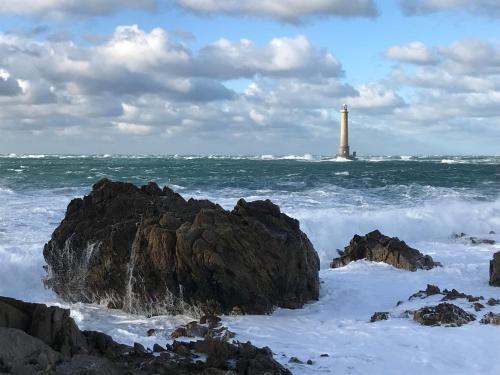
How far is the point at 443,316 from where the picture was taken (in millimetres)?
8336

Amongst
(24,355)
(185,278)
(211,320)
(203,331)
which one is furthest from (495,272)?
(24,355)

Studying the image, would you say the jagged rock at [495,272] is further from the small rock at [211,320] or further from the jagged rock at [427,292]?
the small rock at [211,320]

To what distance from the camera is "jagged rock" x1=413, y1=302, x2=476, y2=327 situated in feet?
27.1

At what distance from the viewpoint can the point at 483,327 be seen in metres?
7.99

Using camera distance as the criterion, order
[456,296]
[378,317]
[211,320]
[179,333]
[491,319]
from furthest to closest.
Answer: [456,296] → [378,317] → [211,320] → [491,319] → [179,333]

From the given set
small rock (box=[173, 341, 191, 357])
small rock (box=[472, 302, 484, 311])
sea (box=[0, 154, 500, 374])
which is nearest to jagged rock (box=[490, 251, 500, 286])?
sea (box=[0, 154, 500, 374])

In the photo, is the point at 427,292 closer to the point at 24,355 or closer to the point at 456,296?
the point at 456,296

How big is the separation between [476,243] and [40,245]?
12025 mm

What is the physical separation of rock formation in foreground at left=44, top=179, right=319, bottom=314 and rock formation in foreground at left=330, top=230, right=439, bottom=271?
2723 mm

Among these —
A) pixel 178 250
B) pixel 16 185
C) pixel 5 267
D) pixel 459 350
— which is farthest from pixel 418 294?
pixel 16 185

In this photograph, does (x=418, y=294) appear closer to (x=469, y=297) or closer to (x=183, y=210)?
(x=469, y=297)

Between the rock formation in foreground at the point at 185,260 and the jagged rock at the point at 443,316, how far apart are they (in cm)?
217

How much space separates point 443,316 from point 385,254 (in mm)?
5083

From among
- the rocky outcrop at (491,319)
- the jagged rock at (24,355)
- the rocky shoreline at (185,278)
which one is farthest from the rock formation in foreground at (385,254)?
the jagged rock at (24,355)
